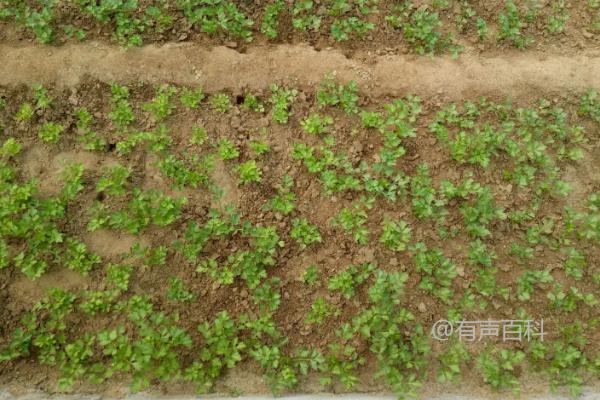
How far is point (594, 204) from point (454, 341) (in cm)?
189

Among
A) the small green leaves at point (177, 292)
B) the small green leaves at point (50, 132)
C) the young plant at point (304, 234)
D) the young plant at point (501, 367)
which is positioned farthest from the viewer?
the small green leaves at point (50, 132)

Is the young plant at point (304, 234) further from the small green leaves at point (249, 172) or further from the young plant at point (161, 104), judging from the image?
the young plant at point (161, 104)

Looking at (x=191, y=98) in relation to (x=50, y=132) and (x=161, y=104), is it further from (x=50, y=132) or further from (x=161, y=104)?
(x=50, y=132)

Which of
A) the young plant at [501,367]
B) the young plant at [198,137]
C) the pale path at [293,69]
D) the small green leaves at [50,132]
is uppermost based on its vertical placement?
the pale path at [293,69]

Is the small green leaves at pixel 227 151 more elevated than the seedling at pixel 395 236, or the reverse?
the small green leaves at pixel 227 151

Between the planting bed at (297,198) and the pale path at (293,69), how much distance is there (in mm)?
22

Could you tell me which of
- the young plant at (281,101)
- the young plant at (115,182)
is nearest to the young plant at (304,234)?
the young plant at (281,101)

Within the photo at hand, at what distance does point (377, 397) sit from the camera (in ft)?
14.0

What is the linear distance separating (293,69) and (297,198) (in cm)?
131

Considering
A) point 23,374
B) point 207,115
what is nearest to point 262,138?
point 207,115

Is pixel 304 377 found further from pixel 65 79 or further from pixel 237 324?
pixel 65 79

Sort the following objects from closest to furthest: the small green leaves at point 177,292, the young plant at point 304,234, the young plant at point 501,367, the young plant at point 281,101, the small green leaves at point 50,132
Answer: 1. the young plant at point 501,367
2. the small green leaves at point 177,292
3. the young plant at point 304,234
4. the small green leaves at point 50,132
5. the young plant at point 281,101

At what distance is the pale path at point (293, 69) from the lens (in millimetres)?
4941

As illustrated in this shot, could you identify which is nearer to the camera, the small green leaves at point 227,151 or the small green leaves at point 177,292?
the small green leaves at point 177,292
